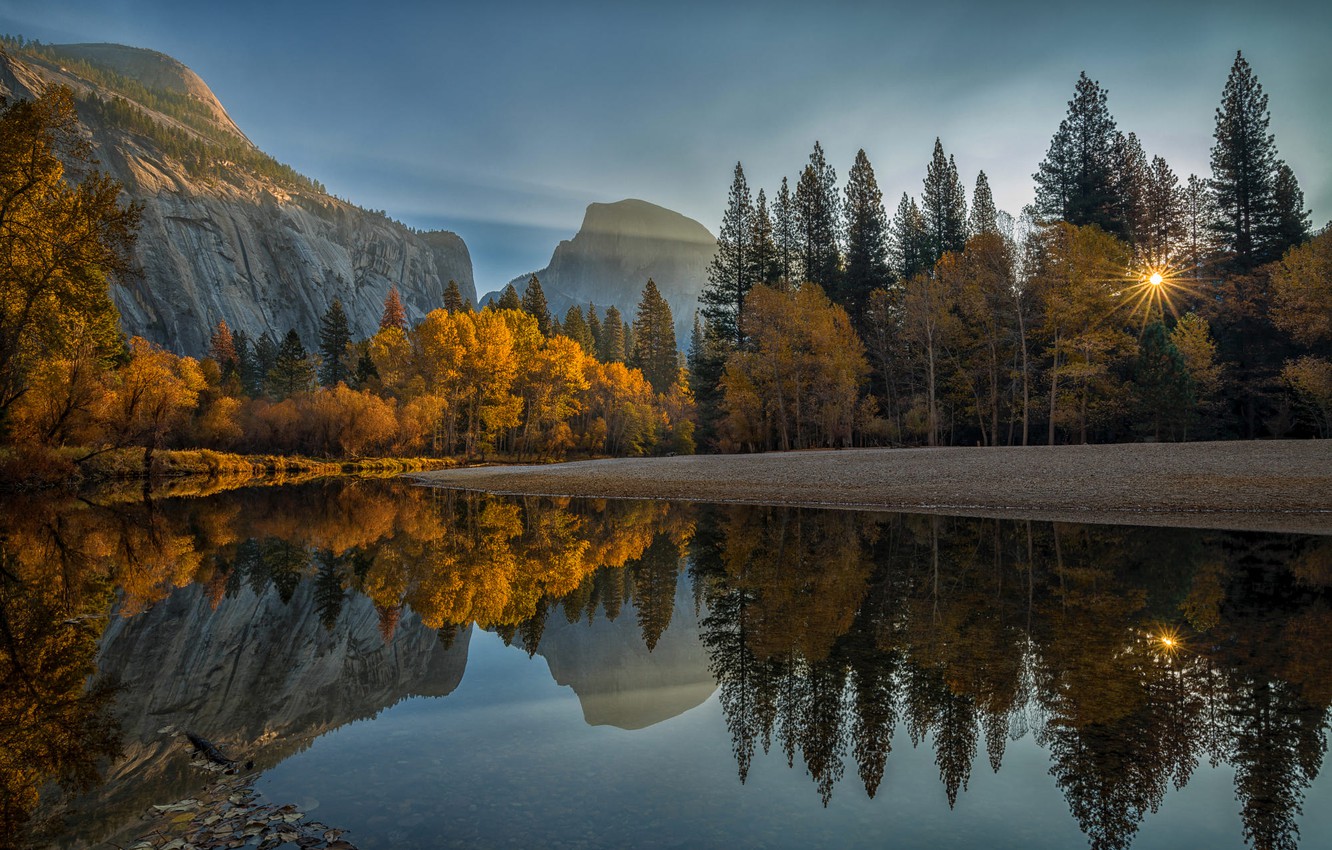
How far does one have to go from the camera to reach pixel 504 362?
185 ft

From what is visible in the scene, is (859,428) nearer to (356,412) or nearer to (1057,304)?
(1057,304)

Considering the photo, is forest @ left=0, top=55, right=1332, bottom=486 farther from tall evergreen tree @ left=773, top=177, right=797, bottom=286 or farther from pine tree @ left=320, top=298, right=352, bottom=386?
pine tree @ left=320, top=298, right=352, bottom=386

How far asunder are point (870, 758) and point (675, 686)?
2.42m

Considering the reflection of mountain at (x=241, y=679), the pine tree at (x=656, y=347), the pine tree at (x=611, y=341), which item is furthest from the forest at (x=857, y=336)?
the pine tree at (x=611, y=341)

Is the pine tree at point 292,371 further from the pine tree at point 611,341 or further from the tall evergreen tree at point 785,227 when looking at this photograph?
the tall evergreen tree at point 785,227

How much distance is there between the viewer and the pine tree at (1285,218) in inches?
1596

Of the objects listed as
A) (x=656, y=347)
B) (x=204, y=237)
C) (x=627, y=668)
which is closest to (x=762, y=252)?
(x=656, y=347)

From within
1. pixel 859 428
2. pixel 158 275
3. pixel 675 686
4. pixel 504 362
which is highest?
pixel 158 275

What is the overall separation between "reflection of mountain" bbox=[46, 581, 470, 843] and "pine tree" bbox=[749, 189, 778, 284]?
47.5 meters

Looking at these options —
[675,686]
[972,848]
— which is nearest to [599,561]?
[675,686]

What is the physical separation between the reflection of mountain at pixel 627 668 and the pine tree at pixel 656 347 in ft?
266

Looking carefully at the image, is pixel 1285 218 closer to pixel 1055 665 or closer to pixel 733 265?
pixel 733 265

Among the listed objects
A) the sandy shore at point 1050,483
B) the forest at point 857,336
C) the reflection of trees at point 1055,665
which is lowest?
the reflection of trees at point 1055,665

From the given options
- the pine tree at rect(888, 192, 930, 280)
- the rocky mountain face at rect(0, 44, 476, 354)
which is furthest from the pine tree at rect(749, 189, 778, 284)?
the rocky mountain face at rect(0, 44, 476, 354)
